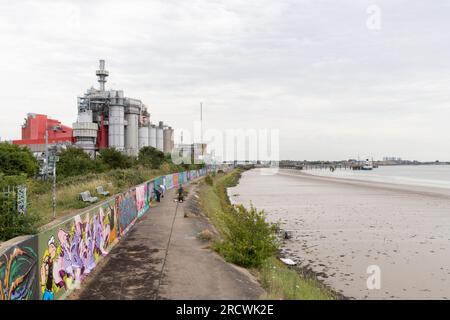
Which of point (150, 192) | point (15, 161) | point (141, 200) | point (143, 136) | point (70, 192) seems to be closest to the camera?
point (70, 192)

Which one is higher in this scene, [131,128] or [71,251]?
[131,128]

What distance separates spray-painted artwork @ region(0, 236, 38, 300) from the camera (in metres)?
6.52

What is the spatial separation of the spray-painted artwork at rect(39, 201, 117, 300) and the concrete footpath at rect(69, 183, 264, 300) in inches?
14.8

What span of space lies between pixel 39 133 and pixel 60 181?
254 ft

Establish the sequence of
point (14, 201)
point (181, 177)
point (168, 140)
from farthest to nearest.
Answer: point (168, 140)
point (181, 177)
point (14, 201)

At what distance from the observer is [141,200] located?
2509cm

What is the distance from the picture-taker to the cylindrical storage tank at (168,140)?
135 m

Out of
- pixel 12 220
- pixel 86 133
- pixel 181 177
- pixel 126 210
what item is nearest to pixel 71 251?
pixel 12 220

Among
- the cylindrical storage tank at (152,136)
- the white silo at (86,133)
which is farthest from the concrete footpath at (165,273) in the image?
the cylindrical storage tank at (152,136)

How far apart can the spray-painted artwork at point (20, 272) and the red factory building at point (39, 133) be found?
9565cm

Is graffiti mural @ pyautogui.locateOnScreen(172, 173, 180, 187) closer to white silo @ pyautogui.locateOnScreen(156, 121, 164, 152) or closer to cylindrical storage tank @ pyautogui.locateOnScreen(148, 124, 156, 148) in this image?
cylindrical storage tank @ pyautogui.locateOnScreen(148, 124, 156, 148)

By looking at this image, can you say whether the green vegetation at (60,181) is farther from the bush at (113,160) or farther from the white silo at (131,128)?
the white silo at (131,128)

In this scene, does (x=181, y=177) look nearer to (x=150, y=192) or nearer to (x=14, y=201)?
(x=150, y=192)

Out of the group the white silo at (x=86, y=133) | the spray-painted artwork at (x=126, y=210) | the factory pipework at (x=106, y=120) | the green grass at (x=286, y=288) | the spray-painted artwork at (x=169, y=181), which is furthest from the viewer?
the factory pipework at (x=106, y=120)
